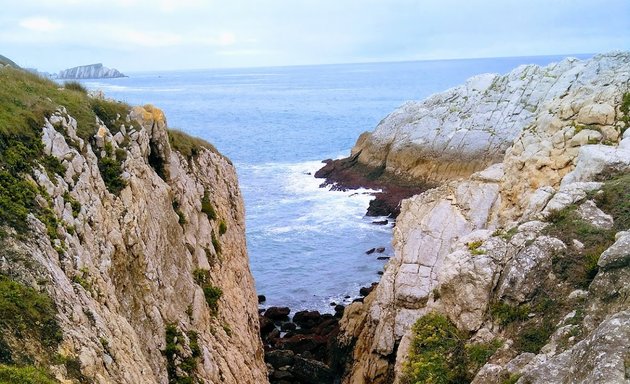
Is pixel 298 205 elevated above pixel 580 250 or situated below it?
below

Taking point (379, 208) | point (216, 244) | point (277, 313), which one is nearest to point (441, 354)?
point (216, 244)

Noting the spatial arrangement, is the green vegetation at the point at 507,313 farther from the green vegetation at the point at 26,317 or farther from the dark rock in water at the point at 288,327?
the dark rock in water at the point at 288,327

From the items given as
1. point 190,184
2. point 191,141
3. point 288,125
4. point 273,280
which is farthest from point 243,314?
point 288,125

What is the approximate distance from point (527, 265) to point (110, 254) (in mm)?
11743

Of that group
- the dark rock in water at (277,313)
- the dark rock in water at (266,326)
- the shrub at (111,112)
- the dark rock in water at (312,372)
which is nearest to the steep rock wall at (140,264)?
the shrub at (111,112)

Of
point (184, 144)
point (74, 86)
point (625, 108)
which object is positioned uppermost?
point (74, 86)

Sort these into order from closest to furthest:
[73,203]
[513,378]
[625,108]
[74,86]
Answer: [513,378] < [73,203] < [74,86] < [625,108]

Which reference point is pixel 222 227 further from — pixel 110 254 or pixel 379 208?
pixel 379 208

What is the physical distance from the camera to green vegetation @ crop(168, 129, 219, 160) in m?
25.1

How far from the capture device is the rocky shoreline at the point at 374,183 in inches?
2310

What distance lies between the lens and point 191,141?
87.8ft

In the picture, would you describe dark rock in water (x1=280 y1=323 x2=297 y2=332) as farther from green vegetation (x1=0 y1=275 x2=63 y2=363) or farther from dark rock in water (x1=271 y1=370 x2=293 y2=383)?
green vegetation (x1=0 y1=275 x2=63 y2=363)

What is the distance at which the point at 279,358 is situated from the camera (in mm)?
29938

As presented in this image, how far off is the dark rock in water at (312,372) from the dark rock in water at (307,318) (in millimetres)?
6945
